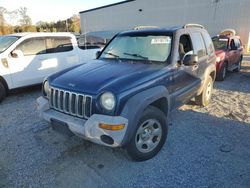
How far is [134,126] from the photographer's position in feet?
8.31

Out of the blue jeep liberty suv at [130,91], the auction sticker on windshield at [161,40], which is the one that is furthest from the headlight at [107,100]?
the auction sticker on windshield at [161,40]

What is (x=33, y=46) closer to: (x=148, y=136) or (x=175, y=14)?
(x=148, y=136)

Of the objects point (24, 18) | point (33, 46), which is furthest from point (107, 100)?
point (24, 18)

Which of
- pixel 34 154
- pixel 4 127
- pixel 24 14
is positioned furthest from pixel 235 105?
pixel 24 14

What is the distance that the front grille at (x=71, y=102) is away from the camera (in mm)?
2604

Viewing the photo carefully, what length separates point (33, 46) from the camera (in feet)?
19.4

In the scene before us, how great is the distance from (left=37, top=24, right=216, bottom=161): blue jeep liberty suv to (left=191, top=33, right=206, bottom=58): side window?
0.05 meters

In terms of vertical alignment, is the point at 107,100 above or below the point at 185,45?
below

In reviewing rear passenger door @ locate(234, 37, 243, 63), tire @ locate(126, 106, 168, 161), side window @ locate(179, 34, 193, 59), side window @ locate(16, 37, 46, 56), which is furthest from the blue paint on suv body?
rear passenger door @ locate(234, 37, 243, 63)

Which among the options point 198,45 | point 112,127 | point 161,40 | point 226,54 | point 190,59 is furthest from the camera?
point 226,54

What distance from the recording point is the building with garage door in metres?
17.5

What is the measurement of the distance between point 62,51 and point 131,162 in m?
4.83

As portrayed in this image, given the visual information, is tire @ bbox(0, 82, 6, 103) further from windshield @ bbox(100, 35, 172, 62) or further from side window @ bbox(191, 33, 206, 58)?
side window @ bbox(191, 33, 206, 58)

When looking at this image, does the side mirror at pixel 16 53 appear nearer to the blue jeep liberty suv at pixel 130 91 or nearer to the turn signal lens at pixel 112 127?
the blue jeep liberty suv at pixel 130 91
